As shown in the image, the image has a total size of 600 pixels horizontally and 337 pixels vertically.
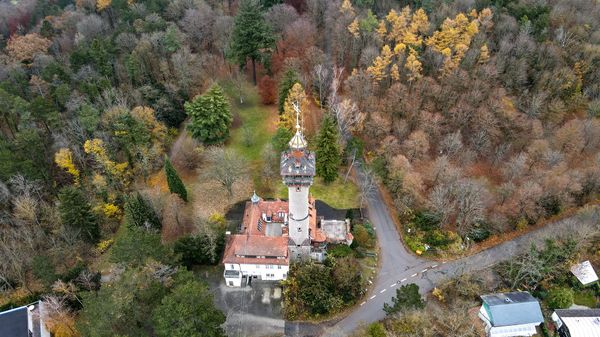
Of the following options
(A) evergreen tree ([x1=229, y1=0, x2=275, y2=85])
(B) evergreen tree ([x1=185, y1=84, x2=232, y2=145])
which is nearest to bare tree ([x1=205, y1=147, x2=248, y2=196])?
(B) evergreen tree ([x1=185, y1=84, x2=232, y2=145])

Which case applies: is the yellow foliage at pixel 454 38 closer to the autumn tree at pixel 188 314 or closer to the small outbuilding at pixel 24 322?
the autumn tree at pixel 188 314

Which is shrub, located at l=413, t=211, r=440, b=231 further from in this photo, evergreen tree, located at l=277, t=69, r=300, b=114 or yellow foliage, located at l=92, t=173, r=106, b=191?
yellow foliage, located at l=92, t=173, r=106, b=191

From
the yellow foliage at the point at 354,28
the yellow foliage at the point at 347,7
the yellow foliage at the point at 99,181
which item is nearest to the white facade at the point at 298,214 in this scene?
the yellow foliage at the point at 99,181

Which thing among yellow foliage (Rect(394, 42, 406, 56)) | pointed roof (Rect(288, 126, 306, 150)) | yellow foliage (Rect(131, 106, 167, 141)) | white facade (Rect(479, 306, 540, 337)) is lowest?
white facade (Rect(479, 306, 540, 337))

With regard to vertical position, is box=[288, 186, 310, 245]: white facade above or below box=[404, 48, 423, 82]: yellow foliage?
below

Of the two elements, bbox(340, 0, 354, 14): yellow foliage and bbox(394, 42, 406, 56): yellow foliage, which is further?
bbox(340, 0, 354, 14): yellow foliage

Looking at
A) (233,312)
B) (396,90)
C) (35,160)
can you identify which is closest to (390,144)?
(396,90)
